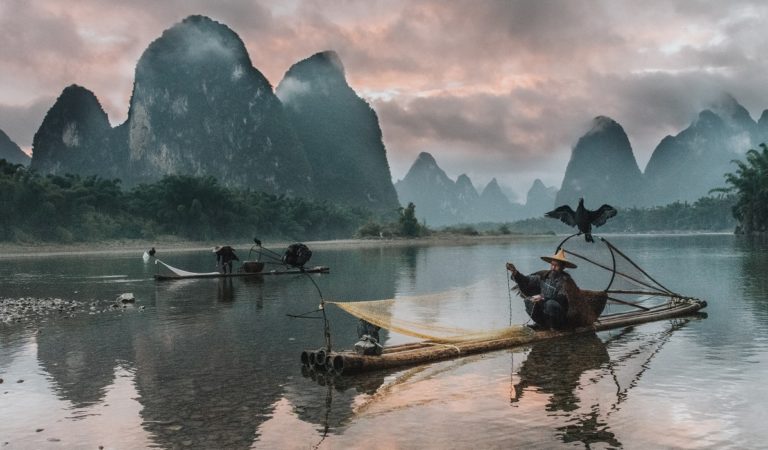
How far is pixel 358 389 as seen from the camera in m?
9.48

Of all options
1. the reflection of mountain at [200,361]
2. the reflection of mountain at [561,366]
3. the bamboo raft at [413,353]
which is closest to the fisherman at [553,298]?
the bamboo raft at [413,353]

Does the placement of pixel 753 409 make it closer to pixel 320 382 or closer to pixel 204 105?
pixel 320 382

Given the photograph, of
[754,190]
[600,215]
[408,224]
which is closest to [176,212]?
[408,224]

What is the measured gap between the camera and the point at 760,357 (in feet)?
37.4

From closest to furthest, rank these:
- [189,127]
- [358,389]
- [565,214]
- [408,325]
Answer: [358,389] < [408,325] < [565,214] < [189,127]

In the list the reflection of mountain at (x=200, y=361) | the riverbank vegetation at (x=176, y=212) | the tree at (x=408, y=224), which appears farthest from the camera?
the tree at (x=408, y=224)

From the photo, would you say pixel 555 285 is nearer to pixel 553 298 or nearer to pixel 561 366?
pixel 553 298

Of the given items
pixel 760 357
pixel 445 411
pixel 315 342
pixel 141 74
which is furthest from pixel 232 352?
pixel 141 74

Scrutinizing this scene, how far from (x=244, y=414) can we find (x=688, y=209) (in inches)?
5952

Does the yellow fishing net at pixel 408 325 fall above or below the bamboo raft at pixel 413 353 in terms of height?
above

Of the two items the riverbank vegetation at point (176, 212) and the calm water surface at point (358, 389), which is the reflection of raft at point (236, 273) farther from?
the riverbank vegetation at point (176, 212)

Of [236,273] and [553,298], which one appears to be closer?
[553,298]

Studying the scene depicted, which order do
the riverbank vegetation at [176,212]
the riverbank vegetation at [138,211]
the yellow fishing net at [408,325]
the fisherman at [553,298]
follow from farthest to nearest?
1. the riverbank vegetation at [176,212]
2. the riverbank vegetation at [138,211]
3. the fisherman at [553,298]
4. the yellow fishing net at [408,325]

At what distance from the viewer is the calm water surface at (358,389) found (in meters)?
7.36
